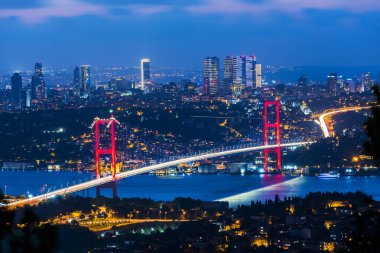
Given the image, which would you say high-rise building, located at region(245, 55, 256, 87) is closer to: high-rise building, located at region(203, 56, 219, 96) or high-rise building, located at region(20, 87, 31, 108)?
high-rise building, located at region(203, 56, 219, 96)

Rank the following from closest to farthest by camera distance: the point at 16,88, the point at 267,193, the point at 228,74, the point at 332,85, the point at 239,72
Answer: the point at 267,193
the point at 332,85
the point at 16,88
the point at 228,74
the point at 239,72

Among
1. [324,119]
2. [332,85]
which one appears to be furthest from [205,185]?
[332,85]

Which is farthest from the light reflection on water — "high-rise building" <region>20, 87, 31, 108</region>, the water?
"high-rise building" <region>20, 87, 31, 108</region>

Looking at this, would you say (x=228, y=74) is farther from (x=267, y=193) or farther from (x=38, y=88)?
(x=267, y=193)

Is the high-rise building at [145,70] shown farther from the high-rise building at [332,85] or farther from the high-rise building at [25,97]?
the high-rise building at [332,85]

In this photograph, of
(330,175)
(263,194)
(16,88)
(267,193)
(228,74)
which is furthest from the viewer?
(228,74)

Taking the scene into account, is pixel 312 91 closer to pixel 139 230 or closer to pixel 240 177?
pixel 240 177

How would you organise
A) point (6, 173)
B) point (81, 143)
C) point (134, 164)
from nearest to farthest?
point (134, 164)
point (6, 173)
point (81, 143)

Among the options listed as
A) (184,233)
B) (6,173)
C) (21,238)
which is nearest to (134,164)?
(6,173)
